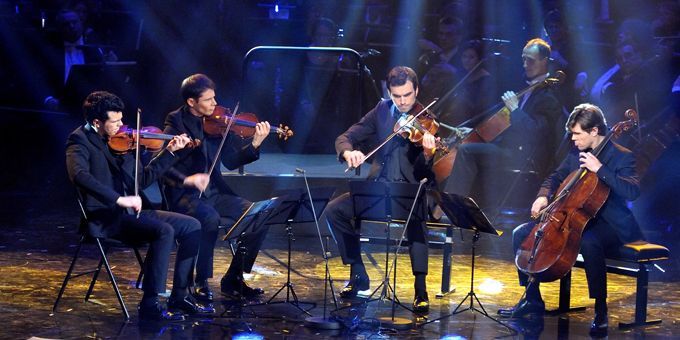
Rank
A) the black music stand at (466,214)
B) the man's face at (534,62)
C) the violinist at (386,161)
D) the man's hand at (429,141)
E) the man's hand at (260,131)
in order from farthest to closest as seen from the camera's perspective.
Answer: the man's face at (534,62)
the man's hand at (260,131)
the violinist at (386,161)
the man's hand at (429,141)
the black music stand at (466,214)

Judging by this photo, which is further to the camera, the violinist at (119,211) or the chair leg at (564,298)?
the chair leg at (564,298)

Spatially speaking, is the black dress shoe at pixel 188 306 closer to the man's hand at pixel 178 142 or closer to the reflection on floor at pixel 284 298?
the reflection on floor at pixel 284 298

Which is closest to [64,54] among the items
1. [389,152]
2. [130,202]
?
[389,152]

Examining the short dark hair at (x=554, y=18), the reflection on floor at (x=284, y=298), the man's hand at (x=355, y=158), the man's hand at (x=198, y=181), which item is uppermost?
the short dark hair at (x=554, y=18)

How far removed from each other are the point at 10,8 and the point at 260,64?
3.56m

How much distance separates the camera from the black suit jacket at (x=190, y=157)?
21.1 feet

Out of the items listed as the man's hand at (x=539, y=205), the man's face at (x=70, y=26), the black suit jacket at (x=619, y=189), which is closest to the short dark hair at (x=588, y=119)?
the black suit jacket at (x=619, y=189)

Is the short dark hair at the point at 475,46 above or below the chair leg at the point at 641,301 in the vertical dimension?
above

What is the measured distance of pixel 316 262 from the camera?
7.56 meters

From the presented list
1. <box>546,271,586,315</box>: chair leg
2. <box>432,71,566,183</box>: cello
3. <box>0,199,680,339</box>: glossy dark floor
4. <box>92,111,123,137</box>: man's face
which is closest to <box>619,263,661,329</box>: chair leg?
<box>0,199,680,339</box>: glossy dark floor

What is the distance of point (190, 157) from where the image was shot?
650 centimetres

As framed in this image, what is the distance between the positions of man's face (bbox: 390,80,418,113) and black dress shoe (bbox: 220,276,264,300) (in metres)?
1.47

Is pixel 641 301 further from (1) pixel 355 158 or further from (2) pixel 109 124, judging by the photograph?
(2) pixel 109 124

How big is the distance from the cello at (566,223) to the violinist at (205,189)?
66.1 inches
